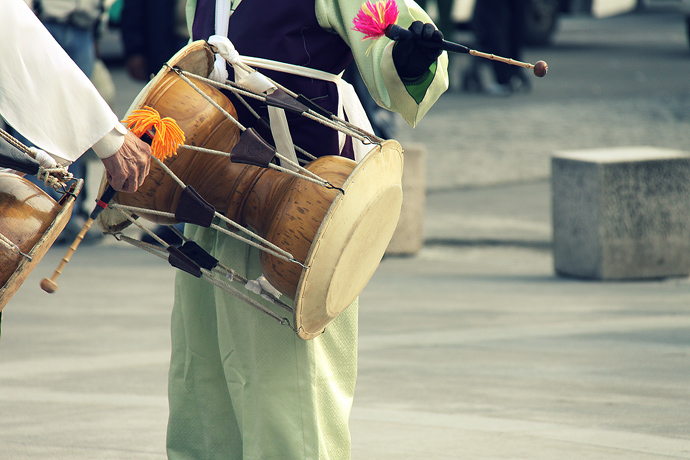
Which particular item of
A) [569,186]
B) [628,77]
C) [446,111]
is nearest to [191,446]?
[569,186]

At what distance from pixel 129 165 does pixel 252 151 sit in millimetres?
314

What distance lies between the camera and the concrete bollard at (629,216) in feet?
21.2

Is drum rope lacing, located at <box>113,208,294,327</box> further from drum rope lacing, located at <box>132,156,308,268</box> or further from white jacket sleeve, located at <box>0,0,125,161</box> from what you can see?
white jacket sleeve, located at <box>0,0,125,161</box>

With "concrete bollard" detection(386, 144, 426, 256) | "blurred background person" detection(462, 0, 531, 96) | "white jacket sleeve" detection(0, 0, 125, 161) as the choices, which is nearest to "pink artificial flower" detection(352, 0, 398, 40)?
"white jacket sleeve" detection(0, 0, 125, 161)

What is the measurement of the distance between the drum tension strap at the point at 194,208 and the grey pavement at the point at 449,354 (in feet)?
3.88

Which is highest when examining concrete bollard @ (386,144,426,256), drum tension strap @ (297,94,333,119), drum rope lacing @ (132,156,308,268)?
drum tension strap @ (297,94,333,119)

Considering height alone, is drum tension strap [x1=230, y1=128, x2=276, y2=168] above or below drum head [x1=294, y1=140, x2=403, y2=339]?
above

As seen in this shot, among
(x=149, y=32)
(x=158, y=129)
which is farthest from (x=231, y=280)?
(x=149, y=32)

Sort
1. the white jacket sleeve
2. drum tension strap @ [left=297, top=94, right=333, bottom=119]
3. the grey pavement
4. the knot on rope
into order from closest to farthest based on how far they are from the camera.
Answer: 1. the white jacket sleeve
2. the knot on rope
3. drum tension strap @ [left=297, top=94, right=333, bottom=119]
4. the grey pavement

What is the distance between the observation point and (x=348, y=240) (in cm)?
277

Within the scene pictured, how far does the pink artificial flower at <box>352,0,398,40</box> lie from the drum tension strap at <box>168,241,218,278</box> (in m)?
0.70

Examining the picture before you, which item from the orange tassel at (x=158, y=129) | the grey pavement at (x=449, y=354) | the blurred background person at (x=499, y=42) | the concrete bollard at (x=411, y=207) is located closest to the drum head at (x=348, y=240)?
the orange tassel at (x=158, y=129)

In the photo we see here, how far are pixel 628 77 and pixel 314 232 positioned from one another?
13.6 m

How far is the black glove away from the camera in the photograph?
2.76 m
